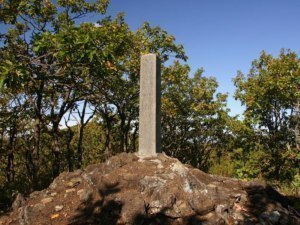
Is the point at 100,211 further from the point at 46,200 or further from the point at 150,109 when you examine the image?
the point at 150,109

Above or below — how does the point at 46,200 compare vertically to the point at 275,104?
below

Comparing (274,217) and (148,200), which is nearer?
(274,217)

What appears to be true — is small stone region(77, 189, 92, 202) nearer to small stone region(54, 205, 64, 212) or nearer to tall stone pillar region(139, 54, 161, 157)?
small stone region(54, 205, 64, 212)

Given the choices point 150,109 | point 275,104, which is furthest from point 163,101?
point 150,109

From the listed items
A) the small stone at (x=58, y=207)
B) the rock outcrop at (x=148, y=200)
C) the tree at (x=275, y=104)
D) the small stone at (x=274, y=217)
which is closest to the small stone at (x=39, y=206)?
the rock outcrop at (x=148, y=200)

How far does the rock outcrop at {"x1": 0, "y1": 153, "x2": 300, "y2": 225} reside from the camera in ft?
22.0

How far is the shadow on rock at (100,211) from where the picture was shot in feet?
21.6

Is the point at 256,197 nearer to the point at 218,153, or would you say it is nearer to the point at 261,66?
the point at 261,66

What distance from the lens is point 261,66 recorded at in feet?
63.3

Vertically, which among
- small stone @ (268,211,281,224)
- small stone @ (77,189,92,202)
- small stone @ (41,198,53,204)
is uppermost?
small stone @ (77,189,92,202)

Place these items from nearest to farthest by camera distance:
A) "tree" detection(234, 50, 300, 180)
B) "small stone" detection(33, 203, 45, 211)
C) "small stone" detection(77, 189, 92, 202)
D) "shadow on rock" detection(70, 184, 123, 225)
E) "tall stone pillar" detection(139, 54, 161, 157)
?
"shadow on rock" detection(70, 184, 123, 225) < "small stone" detection(33, 203, 45, 211) < "small stone" detection(77, 189, 92, 202) < "tall stone pillar" detection(139, 54, 161, 157) < "tree" detection(234, 50, 300, 180)

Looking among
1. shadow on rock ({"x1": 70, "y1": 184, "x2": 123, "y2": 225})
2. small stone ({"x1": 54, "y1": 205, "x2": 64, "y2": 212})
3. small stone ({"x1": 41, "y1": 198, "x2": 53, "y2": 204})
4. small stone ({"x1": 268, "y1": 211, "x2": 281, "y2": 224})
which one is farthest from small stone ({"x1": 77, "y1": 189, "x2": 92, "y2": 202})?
small stone ({"x1": 268, "y1": 211, "x2": 281, "y2": 224})

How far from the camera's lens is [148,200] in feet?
23.2

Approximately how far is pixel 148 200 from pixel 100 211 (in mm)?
1122
